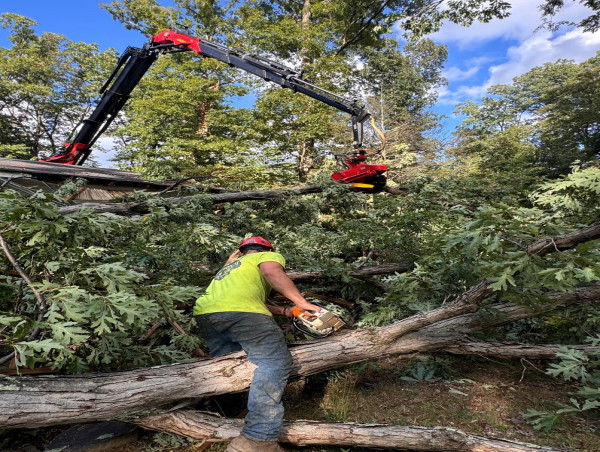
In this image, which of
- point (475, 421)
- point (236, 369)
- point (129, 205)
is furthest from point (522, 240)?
point (129, 205)

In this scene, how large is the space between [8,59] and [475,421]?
26846 mm

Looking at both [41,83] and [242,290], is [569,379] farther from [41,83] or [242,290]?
[41,83]

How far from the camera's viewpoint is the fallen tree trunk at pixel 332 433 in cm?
224

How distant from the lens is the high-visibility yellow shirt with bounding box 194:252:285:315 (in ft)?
8.39

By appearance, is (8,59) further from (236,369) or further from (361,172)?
(236,369)

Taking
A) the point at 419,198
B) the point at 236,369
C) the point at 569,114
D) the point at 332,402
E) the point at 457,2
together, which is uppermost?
the point at 569,114

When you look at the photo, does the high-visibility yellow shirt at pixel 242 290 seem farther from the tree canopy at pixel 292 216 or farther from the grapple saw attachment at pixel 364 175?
the grapple saw attachment at pixel 364 175

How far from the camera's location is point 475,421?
9.21 ft

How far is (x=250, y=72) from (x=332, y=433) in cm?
677

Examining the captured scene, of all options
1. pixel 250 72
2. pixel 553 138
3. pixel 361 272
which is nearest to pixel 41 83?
pixel 250 72

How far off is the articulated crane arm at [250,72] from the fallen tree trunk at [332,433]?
4949 millimetres

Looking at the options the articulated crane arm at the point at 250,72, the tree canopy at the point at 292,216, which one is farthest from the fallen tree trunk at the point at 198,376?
the articulated crane arm at the point at 250,72

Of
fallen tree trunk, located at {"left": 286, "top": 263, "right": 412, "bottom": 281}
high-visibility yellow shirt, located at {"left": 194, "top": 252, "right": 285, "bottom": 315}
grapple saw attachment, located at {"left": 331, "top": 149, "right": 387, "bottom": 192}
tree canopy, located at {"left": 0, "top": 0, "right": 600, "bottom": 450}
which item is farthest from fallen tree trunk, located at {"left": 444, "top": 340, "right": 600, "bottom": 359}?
grapple saw attachment, located at {"left": 331, "top": 149, "right": 387, "bottom": 192}

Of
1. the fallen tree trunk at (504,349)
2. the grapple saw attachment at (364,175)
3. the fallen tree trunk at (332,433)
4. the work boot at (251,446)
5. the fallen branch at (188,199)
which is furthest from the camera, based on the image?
the grapple saw attachment at (364,175)
